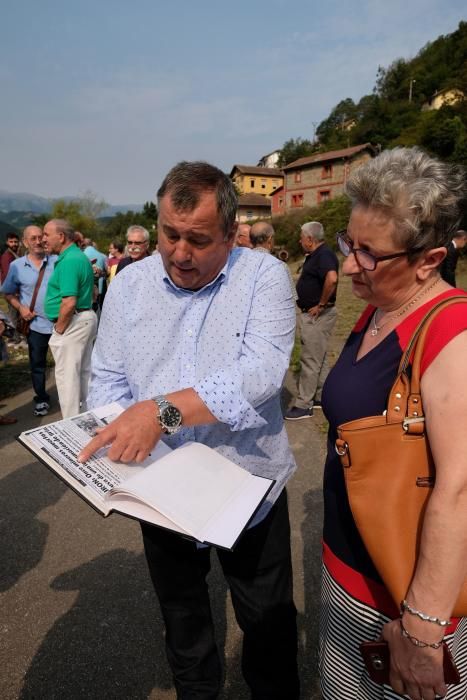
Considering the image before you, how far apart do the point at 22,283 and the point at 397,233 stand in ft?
17.9

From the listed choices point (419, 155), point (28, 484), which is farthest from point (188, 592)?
point (28, 484)

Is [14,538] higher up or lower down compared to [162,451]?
lower down

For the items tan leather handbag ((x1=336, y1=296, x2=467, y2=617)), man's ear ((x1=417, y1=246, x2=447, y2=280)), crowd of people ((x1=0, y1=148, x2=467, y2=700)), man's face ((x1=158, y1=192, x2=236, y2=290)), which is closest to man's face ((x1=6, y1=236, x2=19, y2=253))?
crowd of people ((x1=0, y1=148, x2=467, y2=700))

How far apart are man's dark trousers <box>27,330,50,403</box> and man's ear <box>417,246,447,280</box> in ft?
16.7

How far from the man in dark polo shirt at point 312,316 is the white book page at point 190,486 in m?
3.87

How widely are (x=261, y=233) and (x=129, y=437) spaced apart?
473cm

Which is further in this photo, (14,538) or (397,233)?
(14,538)

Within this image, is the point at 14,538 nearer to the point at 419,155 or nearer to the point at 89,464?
the point at 89,464

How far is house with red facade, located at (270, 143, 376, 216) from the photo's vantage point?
4194 centimetres

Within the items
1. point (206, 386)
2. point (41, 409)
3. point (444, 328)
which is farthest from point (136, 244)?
point (444, 328)

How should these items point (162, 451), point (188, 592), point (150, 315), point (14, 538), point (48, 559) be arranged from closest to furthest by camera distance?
point (162, 451), point (150, 315), point (188, 592), point (48, 559), point (14, 538)

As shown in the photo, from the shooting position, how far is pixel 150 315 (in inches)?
61.3

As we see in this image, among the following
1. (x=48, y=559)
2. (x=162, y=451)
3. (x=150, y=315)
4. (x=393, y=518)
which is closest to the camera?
(x=393, y=518)

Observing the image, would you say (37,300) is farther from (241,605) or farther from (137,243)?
(241,605)
